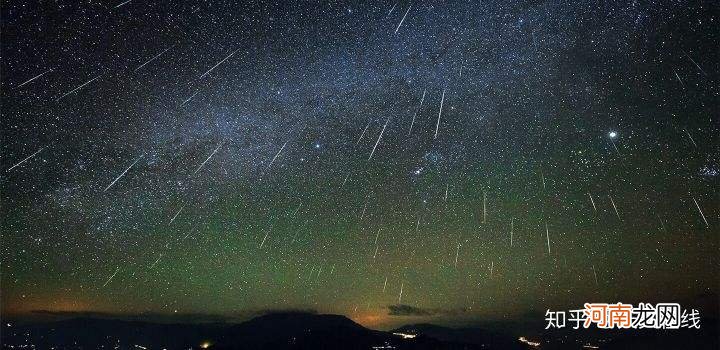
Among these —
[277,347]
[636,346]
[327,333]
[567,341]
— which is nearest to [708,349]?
[636,346]

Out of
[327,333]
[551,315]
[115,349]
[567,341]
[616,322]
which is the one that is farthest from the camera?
[115,349]

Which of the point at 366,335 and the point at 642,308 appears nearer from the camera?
the point at 642,308

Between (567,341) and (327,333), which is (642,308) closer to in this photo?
(327,333)

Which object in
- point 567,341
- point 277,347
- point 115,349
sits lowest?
point 115,349

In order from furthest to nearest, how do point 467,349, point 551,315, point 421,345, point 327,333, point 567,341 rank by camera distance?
point 567,341, point 327,333, point 421,345, point 467,349, point 551,315

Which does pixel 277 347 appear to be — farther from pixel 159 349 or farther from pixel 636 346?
pixel 636 346

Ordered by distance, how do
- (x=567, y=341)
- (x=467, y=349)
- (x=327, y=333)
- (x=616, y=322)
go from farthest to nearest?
(x=567, y=341), (x=327, y=333), (x=467, y=349), (x=616, y=322)

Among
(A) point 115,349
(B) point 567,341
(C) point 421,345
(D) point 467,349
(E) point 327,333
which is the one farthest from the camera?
(A) point 115,349

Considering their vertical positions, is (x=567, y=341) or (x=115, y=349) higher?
(x=567, y=341)

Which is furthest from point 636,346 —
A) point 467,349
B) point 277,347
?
point 277,347
